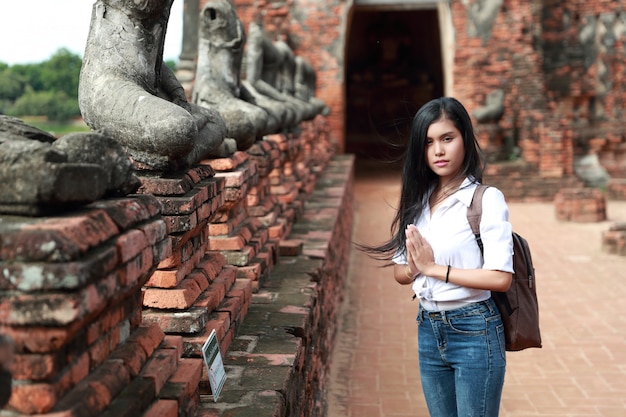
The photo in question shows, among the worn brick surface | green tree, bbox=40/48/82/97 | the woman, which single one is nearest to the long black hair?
the woman

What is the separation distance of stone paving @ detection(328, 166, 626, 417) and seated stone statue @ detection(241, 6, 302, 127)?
1.14m

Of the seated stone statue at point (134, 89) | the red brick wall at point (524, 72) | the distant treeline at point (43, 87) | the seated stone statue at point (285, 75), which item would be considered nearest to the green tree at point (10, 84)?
the distant treeline at point (43, 87)

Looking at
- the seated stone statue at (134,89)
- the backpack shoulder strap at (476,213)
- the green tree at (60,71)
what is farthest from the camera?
the green tree at (60,71)

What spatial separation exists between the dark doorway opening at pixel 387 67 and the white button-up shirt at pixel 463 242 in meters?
18.2

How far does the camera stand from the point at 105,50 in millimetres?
2805

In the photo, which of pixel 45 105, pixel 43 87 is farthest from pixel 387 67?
pixel 45 105

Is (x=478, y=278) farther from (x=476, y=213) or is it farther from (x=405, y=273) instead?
(x=405, y=273)

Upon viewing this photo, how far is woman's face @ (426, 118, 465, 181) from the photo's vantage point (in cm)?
267

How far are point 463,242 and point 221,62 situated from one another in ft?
8.42

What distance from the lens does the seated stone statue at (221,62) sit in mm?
4441

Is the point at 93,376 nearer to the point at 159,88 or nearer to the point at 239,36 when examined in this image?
the point at 159,88

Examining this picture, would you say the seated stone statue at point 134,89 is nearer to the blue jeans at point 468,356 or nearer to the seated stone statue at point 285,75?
the blue jeans at point 468,356

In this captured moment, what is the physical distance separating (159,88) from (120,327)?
53.7 inches

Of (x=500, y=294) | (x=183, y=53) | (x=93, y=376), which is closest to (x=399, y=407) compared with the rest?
(x=500, y=294)
